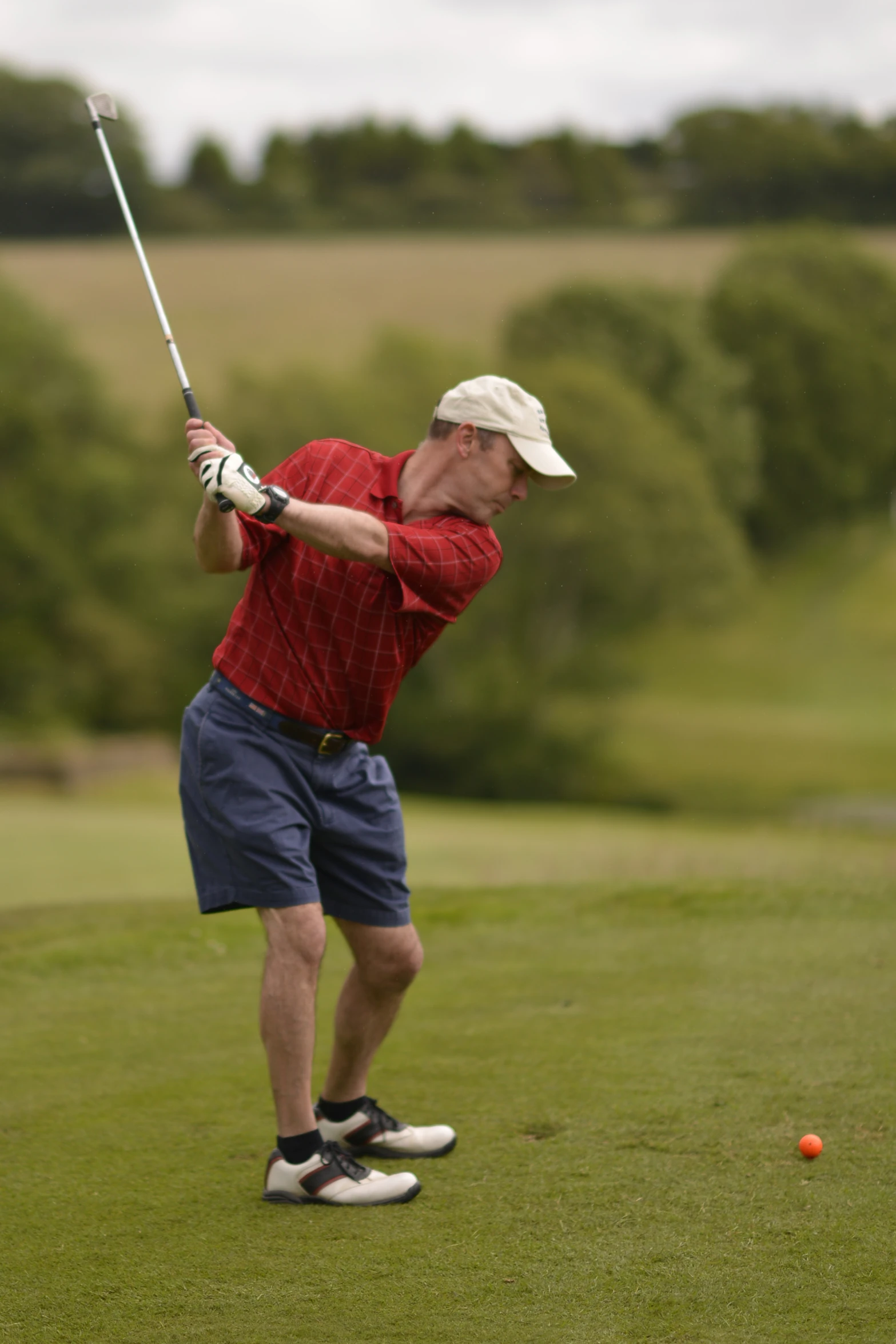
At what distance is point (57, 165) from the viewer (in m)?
22.7

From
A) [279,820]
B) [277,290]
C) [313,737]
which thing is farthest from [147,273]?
[277,290]

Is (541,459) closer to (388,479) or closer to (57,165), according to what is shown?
(388,479)

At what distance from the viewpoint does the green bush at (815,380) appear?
52.7m

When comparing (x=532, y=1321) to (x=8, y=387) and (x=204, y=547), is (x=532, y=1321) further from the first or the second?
(x=8, y=387)

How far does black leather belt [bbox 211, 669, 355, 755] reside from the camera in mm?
3832

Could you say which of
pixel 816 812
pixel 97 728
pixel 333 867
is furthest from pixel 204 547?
pixel 97 728

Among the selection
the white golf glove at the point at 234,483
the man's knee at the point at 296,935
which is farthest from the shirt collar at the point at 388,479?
the man's knee at the point at 296,935

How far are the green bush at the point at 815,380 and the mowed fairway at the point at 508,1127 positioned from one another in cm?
4722

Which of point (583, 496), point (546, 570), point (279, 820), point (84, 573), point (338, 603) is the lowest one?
point (546, 570)

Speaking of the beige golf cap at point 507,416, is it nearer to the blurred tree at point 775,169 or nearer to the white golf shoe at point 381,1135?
the white golf shoe at point 381,1135

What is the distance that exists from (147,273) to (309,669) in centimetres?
136

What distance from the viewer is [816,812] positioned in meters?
30.2

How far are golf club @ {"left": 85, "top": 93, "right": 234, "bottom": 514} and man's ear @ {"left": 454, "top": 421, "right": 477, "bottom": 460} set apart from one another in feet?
2.26

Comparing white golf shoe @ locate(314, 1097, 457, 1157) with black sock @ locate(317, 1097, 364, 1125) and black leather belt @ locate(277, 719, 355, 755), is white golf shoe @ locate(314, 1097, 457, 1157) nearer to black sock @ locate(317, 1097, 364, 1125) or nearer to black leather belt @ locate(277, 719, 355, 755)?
black sock @ locate(317, 1097, 364, 1125)
